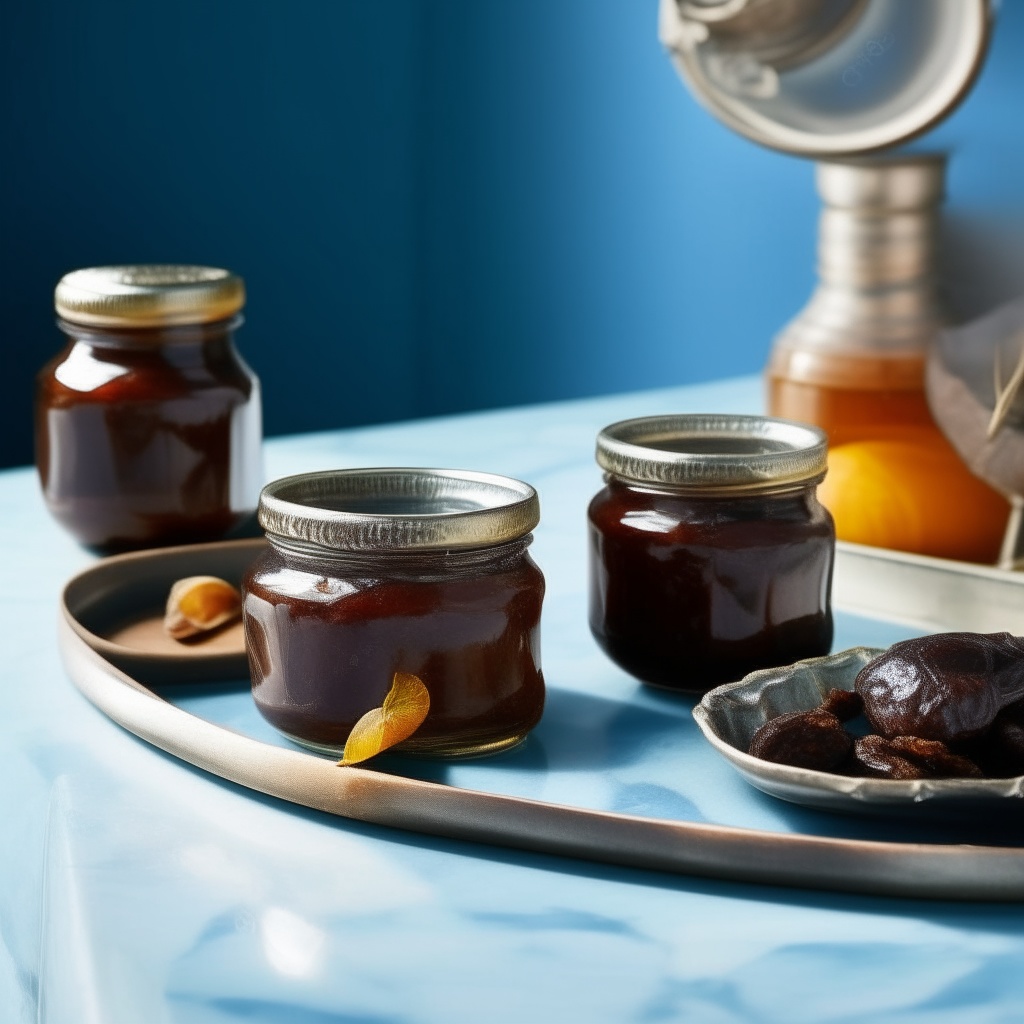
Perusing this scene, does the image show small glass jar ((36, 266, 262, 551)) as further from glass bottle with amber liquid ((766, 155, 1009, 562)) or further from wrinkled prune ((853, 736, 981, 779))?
wrinkled prune ((853, 736, 981, 779))

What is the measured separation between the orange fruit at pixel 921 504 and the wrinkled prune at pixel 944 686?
271mm

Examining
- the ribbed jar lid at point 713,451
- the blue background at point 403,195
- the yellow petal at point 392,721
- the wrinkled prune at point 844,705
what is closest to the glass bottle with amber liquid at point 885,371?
the ribbed jar lid at point 713,451

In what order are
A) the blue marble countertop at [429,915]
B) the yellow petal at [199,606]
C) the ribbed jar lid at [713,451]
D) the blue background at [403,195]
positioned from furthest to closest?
the blue background at [403,195], the yellow petal at [199,606], the ribbed jar lid at [713,451], the blue marble countertop at [429,915]

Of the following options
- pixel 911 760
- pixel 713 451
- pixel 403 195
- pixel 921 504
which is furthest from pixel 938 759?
pixel 403 195

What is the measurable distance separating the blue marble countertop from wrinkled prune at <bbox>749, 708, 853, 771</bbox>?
0.03 m

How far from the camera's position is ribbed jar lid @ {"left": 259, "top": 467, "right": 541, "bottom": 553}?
57 cm

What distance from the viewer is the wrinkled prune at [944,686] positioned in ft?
1.78

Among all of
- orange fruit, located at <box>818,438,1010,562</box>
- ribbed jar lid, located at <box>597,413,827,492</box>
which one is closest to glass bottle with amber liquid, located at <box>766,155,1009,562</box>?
orange fruit, located at <box>818,438,1010,562</box>

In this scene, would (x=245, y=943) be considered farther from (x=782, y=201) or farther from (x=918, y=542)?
(x=782, y=201)

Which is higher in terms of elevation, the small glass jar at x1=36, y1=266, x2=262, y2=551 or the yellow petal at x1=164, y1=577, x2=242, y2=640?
the small glass jar at x1=36, y1=266, x2=262, y2=551

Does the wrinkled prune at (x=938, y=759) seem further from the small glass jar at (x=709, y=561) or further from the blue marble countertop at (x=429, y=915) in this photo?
the small glass jar at (x=709, y=561)

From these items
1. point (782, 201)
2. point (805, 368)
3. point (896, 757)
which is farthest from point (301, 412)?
point (896, 757)

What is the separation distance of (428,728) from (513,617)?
2.2 inches

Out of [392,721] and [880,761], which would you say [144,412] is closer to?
[392,721]
